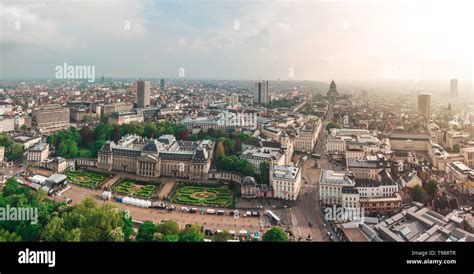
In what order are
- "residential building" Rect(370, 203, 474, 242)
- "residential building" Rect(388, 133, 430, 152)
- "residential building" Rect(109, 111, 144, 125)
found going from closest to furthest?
"residential building" Rect(370, 203, 474, 242) → "residential building" Rect(388, 133, 430, 152) → "residential building" Rect(109, 111, 144, 125)

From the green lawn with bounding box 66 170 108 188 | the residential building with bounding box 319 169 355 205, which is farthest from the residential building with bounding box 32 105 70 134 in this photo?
the residential building with bounding box 319 169 355 205

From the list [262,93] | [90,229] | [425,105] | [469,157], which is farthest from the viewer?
[262,93]

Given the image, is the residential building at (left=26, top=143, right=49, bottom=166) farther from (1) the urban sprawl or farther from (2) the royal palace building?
(2) the royal palace building

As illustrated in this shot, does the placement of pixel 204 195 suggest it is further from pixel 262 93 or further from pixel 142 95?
pixel 262 93

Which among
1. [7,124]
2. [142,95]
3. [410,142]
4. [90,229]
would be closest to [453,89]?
[410,142]

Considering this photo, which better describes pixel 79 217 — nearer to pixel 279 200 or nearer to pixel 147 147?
pixel 279 200
